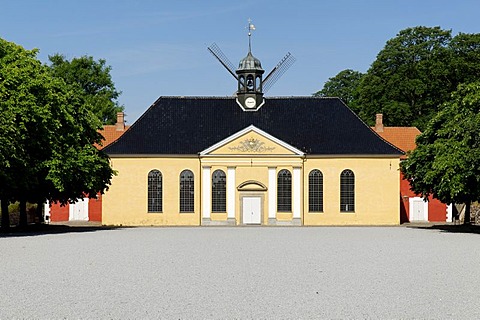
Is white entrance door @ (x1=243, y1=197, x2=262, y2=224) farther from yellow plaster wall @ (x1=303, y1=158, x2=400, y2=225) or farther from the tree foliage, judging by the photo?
the tree foliage

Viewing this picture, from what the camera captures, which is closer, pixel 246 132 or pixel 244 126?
pixel 246 132

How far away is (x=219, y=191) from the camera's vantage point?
63188 mm

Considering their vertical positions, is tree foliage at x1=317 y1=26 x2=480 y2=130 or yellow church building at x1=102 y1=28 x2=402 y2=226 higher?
tree foliage at x1=317 y1=26 x2=480 y2=130

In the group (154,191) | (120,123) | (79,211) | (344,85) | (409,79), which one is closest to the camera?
(154,191)

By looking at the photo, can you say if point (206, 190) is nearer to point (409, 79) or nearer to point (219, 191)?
point (219, 191)

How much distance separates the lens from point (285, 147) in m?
62.9

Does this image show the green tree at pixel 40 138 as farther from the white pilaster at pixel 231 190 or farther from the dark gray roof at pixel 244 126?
the white pilaster at pixel 231 190

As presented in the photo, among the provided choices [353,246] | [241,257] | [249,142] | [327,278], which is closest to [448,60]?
[249,142]

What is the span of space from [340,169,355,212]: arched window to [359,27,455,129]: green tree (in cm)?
1863

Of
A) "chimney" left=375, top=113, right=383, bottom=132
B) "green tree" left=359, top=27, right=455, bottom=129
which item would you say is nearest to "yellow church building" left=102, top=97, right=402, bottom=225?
"chimney" left=375, top=113, right=383, bottom=132

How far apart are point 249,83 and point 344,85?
33.0 m

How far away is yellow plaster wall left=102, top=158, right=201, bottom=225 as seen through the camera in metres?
62.7

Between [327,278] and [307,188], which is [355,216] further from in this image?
[327,278]

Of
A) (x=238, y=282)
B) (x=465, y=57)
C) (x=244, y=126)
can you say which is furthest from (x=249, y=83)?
(x=238, y=282)
